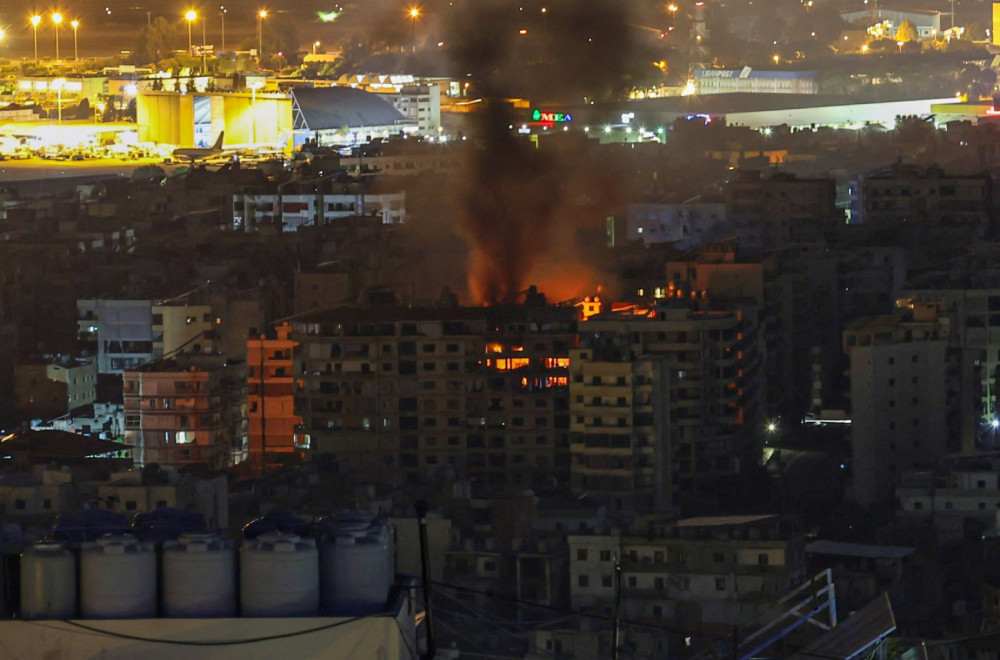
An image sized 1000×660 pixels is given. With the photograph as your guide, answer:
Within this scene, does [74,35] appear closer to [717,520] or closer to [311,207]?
[311,207]

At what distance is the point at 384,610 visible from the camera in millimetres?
3629

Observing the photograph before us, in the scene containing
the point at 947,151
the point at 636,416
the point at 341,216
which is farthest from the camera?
the point at 947,151

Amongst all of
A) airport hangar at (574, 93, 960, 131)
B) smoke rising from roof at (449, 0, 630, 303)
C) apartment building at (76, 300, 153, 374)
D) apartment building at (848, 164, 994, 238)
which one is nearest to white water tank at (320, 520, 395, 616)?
smoke rising from roof at (449, 0, 630, 303)

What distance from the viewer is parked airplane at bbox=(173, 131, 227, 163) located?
31.8 m

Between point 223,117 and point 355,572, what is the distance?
3019 centimetres

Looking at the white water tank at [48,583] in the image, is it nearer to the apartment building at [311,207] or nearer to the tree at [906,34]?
the apartment building at [311,207]

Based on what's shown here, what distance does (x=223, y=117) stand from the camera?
110ft

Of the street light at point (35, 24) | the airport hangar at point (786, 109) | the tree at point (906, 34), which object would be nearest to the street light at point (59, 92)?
the street light at point (35, 24)

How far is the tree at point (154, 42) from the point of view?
1657 inches

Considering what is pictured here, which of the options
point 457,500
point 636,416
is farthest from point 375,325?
point 457,500

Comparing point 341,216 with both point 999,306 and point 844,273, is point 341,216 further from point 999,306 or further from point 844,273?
point 999,306

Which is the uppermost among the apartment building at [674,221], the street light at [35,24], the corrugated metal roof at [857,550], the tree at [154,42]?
the street light at [35,24]

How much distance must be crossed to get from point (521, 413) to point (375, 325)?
101 cm

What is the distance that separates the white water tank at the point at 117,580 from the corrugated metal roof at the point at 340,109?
98.1 ft
